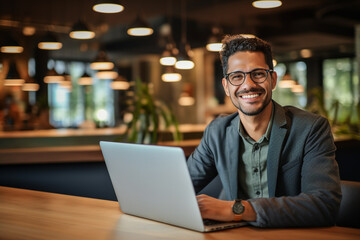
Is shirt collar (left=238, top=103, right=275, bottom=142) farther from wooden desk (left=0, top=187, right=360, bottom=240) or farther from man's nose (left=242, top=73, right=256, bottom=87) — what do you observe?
wooden desk (left=0, top=187, right=360, bottom=240)

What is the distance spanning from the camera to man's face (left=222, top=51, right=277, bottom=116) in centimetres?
186

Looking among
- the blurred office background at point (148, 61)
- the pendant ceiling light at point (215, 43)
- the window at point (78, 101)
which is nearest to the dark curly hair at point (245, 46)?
the blurred office background at point (148, 61)

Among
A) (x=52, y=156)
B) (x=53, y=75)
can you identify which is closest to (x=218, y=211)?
(x=52, y=156)

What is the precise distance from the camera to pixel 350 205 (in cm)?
183

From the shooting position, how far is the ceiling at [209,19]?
8523mm

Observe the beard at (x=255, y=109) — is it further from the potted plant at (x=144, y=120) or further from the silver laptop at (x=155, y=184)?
the potted plant at (x=144, y=120)

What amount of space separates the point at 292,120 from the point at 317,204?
1.53 feet

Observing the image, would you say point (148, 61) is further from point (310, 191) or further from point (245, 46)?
point (310, 191)

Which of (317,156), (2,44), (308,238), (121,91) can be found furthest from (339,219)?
(121,91)

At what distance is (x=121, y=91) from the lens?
16016 mm

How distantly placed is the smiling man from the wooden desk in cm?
27

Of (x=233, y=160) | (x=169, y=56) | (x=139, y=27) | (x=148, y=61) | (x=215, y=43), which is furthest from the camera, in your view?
(x=148, y=61)

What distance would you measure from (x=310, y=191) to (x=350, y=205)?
13.5 inches

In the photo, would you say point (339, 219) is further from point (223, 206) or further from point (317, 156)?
point (223, 206)
